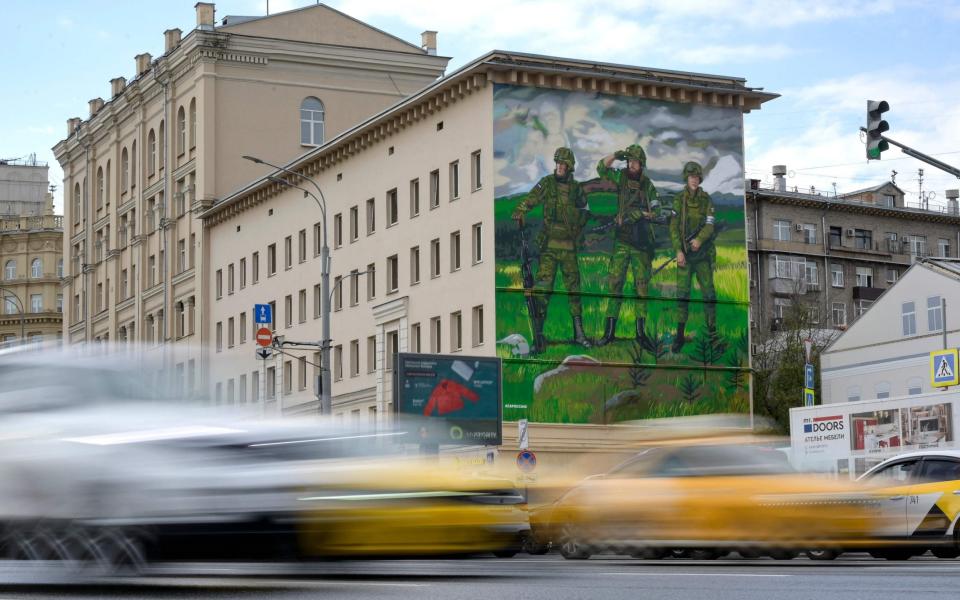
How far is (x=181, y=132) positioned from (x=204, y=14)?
5763 millimetres

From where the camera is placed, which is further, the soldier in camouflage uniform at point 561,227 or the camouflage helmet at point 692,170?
the camouflage helmet at point 692,170

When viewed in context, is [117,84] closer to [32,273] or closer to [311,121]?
[311,121]

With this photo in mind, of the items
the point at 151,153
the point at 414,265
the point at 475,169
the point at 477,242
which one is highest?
the point at 151,153

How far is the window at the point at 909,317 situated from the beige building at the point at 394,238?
14.4 metres

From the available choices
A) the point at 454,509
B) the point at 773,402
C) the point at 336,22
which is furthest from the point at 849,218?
the point at 454,509

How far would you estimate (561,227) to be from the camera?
5416 cm

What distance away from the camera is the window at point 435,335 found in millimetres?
57219

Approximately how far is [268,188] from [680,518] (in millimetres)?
51532

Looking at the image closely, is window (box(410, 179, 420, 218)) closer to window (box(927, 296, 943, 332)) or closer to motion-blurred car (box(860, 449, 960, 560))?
window (box(927, 296, 943, 332))

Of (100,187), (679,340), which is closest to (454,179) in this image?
(679,340)

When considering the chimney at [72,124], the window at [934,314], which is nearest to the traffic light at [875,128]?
the window at [934,314]

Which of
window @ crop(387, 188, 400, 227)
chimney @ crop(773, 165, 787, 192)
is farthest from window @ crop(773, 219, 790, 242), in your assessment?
window @ crop(387, 188, 400, 227)

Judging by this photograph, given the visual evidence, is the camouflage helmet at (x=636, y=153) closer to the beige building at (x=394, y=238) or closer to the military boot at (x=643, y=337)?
the beige building at (x=394, y=238)

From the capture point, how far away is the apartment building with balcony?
93000 mm
